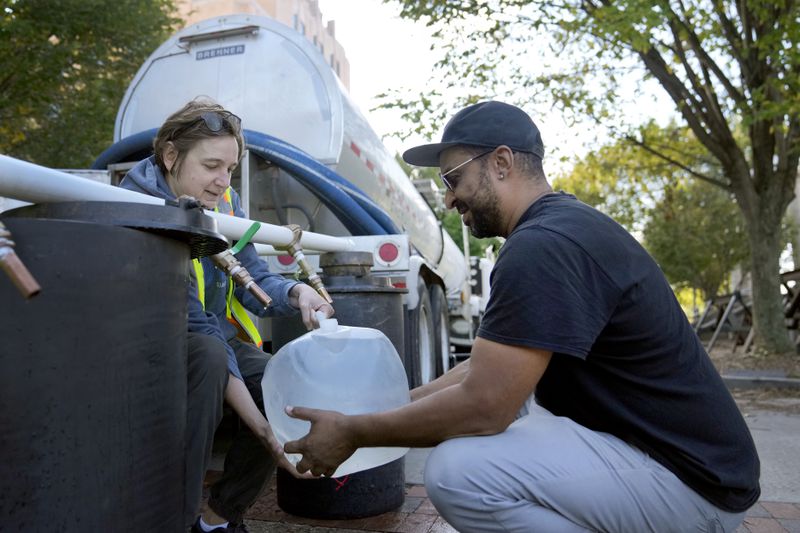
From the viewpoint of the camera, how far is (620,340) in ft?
6.30

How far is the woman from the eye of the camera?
2.20 metres

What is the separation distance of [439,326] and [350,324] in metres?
3.45

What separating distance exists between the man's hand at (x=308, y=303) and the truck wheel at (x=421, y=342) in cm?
221

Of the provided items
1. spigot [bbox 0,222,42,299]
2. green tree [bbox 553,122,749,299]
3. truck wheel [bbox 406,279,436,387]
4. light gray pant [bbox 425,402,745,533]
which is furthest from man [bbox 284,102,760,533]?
green tree [bbox 553,122,749,299]

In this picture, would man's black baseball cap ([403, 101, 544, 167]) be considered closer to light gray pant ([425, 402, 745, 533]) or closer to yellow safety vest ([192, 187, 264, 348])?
light gray pant ([425, 402, 745, 533])

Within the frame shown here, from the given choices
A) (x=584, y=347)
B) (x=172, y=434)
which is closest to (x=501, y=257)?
(x=584, y=347)

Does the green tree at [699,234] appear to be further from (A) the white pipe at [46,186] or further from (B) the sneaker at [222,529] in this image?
(A) the white pipe at [46,186]

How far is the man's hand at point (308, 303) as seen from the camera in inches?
98.9

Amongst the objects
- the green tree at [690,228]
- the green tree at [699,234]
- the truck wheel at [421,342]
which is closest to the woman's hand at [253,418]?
the truck wheel at [421,342]

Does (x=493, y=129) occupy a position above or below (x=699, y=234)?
above

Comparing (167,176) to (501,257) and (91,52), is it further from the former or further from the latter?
(91,52)

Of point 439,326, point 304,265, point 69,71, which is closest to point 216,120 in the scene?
point 304,265

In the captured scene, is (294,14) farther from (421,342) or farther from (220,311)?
(220,311)

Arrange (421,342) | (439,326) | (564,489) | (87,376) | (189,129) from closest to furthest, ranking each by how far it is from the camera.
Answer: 1. (87,376)
2. (564,489)
3. (189,129)
4. (421,342)
5. (439,326)
